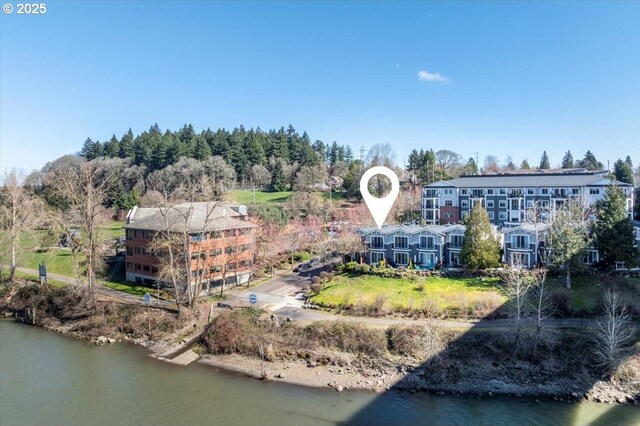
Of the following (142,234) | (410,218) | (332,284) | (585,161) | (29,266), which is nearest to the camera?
(332,284)

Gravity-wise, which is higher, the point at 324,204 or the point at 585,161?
the point at 585,161

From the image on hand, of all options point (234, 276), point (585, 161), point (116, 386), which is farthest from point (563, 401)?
point (585, 161)

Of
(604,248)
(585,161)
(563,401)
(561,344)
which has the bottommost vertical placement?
(563,401)

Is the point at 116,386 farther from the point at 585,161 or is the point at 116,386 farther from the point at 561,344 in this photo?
the point at 585,161

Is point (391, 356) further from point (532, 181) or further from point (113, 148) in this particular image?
point (113, 148)

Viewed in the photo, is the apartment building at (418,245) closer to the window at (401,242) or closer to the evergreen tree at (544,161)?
the window at (401,242)

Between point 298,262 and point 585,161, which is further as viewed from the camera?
point 585,161

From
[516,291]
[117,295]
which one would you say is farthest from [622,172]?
[117,295]

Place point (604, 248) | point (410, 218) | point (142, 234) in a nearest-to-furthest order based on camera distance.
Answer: point (604, 248)
point (142, 234)
point (410, 218)
